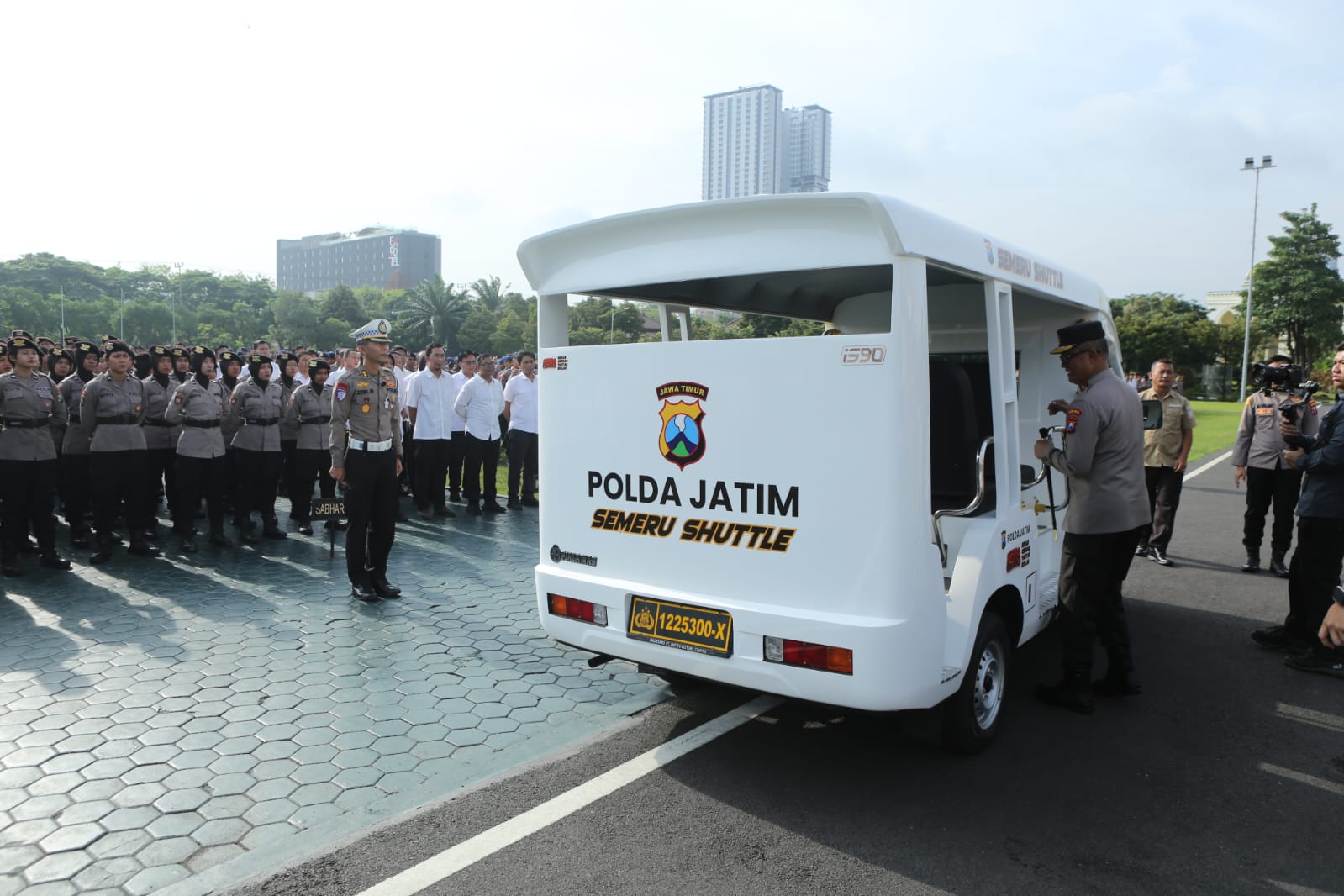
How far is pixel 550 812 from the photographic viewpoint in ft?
11.5

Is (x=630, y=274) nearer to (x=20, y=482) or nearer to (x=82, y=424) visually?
(x=20, y=482)

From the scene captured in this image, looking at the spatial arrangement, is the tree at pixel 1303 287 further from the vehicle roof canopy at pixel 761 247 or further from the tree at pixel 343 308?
the tree at pixel 343 308

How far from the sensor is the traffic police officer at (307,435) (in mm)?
9789

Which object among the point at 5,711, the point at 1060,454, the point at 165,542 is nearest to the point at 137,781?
the point at 5,711

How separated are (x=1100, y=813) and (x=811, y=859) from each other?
4.45ft

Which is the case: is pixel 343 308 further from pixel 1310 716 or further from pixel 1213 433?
pixel 1310 716

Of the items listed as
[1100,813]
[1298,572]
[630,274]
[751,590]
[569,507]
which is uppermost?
[630,274]

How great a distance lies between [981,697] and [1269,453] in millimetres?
5490

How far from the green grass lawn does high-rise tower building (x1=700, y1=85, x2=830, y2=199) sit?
81.3 metres

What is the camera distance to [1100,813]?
11.7ft

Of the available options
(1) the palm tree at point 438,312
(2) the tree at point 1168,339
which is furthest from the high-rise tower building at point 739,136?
(2) the tree at point 1168,339

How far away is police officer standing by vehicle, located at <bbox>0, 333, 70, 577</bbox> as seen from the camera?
719 centimetres

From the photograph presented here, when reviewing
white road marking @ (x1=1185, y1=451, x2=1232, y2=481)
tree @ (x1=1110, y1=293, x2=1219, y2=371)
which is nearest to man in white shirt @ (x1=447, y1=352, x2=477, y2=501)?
white road marking @ (x1=1185, y1=451, x2=1232, y2=481)

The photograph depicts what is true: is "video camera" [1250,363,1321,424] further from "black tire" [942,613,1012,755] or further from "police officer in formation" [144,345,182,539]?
"police officer in formation" [144,345,182,539]
